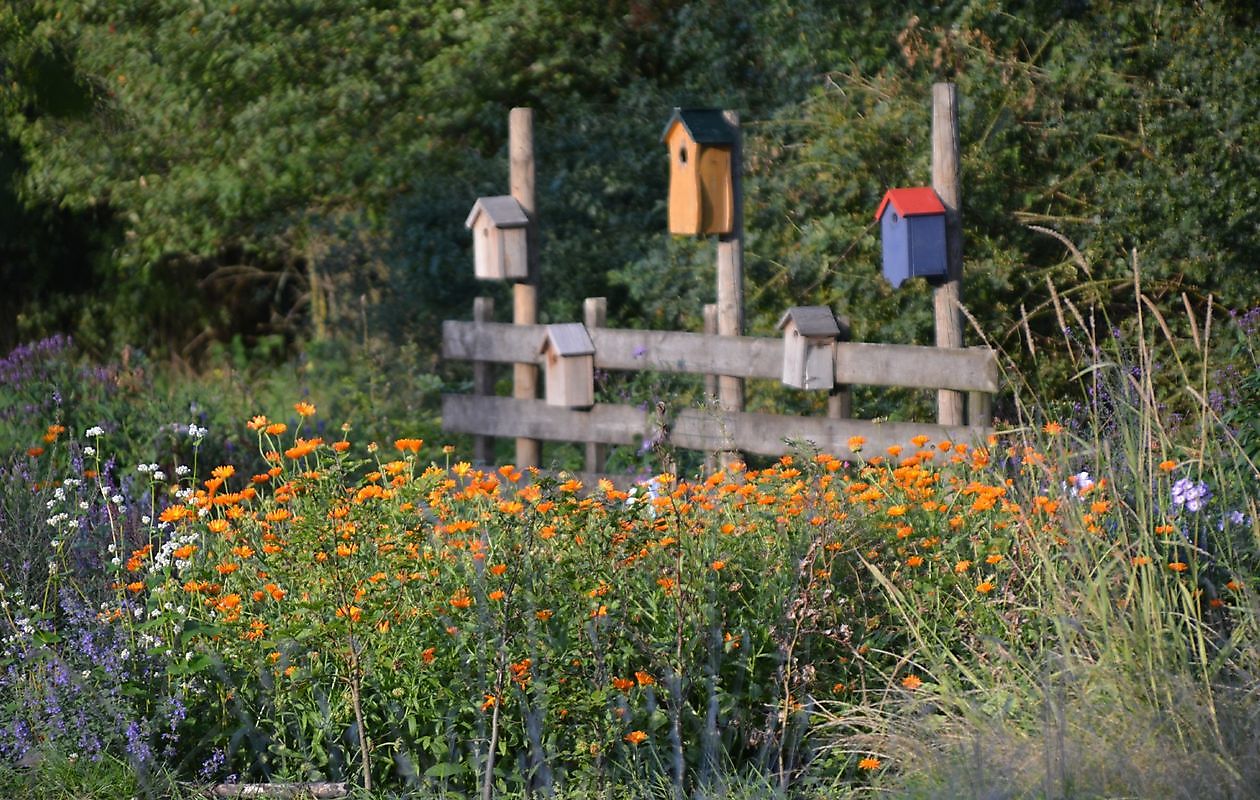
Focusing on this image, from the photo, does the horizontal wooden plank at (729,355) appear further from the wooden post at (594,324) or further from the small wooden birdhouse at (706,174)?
the small wooden birdhouse at (706,174)

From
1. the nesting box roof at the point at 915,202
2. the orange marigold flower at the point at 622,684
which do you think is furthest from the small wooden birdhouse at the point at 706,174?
the orange marigold flower at the point at 622,684

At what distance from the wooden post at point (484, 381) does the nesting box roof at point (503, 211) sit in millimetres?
530

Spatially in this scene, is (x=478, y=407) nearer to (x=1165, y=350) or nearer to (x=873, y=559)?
(x=1165, y=350)

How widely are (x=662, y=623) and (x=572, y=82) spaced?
7.98 metres

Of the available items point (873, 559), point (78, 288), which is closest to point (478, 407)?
point (873, 559)

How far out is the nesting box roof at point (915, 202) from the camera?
6680 mm

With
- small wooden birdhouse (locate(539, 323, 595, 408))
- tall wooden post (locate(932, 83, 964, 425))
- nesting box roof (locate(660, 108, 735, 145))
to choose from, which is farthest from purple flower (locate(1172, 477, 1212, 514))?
small wooden birdhouse (locate(539, 323, 595, 408))

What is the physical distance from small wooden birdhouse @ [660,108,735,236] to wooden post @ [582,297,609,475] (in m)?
0.66

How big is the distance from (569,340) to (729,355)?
83 centimetres

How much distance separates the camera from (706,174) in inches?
292

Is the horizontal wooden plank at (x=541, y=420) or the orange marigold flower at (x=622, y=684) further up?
the horizontal wooden plank at (x=541, y=420)

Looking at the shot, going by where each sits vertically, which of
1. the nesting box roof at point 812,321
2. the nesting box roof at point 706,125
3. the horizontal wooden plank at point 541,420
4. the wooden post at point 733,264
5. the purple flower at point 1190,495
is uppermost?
the nesting box roof at point 706,125

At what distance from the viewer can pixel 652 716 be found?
144 inches

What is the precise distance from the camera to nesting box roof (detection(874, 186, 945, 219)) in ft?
21.9
